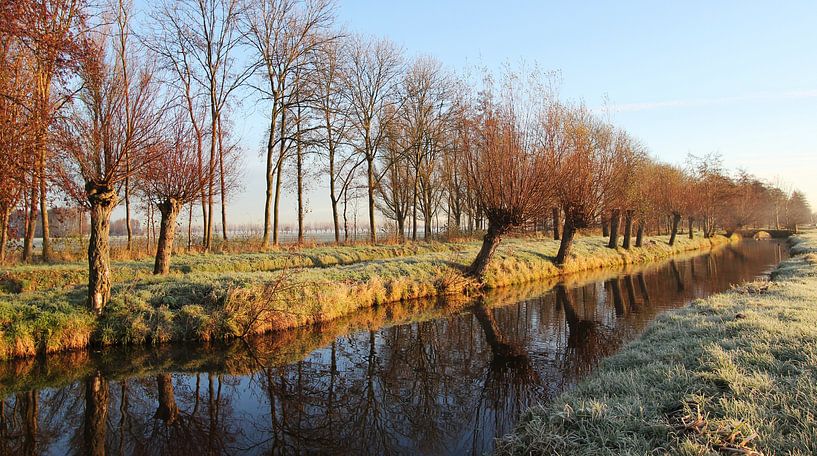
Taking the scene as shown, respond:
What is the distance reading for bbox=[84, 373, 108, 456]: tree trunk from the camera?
5.42 m

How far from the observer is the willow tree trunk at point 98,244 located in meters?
9.23

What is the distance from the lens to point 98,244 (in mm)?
9352

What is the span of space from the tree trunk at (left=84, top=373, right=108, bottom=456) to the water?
0.02 meters

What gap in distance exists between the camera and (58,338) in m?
8.67

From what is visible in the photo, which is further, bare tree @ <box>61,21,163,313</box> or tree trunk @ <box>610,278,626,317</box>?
tree trunk @ <box>610,278,626,317</box>

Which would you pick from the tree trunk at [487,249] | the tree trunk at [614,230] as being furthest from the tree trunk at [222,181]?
the tree trunk at [614,230]

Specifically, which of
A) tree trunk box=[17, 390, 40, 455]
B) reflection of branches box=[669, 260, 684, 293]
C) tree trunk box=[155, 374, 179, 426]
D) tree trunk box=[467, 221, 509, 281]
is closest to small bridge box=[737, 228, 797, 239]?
reflection of branches box=[669, 260, 684, 293]

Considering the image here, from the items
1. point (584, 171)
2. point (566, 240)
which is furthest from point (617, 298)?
point (566, 240)

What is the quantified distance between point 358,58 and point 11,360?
23286 millimetres

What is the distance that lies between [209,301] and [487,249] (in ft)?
32.4

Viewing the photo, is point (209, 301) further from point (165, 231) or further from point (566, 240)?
point (566, 240)

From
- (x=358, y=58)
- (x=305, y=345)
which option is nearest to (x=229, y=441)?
(x=305, y=345)

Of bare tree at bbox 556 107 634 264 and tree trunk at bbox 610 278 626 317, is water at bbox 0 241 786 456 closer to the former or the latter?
tree trunk at bbox 610 278 626 317

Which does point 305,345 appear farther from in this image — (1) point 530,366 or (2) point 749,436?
(2) point 749,436
